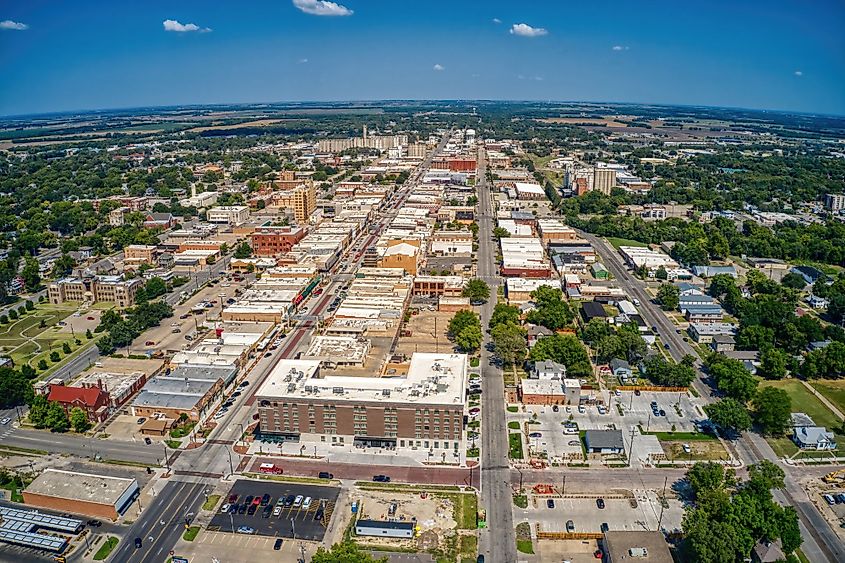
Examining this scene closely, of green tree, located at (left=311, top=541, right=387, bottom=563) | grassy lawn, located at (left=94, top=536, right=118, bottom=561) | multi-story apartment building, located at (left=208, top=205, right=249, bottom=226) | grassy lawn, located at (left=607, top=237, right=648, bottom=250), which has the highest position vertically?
multi-story apartment building, located at (left=208, top=205, right=249, bottom=226)

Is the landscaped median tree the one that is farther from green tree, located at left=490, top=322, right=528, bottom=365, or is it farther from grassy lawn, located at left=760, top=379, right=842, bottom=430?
grassy lawn, located at left=760, top=379, right=842, bottom=430

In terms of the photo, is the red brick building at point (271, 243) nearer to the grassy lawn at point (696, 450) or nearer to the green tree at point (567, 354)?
the green tree at point (567, 354)

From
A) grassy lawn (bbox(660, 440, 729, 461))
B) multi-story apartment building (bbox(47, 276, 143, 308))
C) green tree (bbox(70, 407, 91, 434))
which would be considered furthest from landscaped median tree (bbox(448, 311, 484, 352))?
multi-story apartment building (bbox(47, 276, 143, 308))

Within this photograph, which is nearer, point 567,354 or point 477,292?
point 567,354

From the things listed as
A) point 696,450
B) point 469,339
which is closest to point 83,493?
point 469,339

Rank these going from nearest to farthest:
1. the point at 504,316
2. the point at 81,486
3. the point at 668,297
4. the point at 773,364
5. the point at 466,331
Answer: the point at 81,486 < the point at 773,364 < the point at 466,331 < the point at 504,316 < the point at 668,297

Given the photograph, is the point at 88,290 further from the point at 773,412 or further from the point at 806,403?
the point at 806,403

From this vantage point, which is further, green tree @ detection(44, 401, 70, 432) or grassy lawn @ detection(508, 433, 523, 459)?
green tree @ detection(44, 401, 70, 432)
